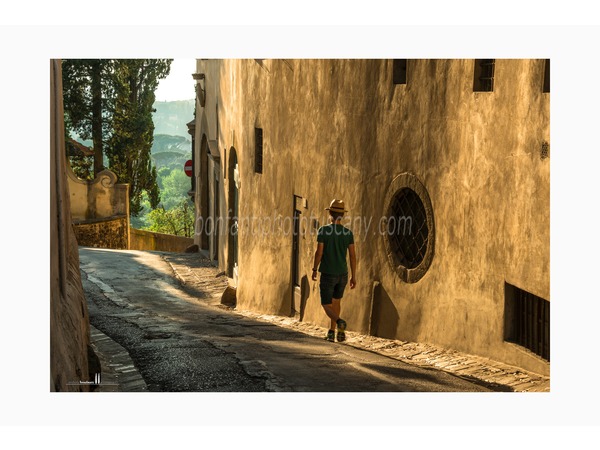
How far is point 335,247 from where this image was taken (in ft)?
32.0

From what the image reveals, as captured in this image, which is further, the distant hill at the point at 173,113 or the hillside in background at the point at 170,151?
the hillside in background at the point at 170,151

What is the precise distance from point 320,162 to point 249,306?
4.22m

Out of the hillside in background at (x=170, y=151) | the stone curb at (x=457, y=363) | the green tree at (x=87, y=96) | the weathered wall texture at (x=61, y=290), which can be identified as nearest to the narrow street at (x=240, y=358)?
the stone curb at (x=457, y=363)

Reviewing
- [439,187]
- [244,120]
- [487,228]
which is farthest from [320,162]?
[244,120]

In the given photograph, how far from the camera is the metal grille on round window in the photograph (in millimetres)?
10305

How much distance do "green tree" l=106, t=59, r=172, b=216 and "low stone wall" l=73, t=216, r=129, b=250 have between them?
1204 mm

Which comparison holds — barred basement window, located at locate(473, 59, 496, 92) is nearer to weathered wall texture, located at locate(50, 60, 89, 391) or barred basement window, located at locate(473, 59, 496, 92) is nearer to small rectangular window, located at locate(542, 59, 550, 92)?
small rectangular window, located at locate(542, 59, 550, 92)

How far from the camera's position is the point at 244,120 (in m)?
17.5

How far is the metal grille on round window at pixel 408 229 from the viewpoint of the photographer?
33.8ft

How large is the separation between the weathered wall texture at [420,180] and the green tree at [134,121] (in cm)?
195

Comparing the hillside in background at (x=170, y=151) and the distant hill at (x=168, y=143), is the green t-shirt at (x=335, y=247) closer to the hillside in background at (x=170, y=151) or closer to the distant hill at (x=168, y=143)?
the distant hill at (x=168, y=143)

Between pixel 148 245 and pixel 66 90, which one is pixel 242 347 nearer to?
pixel 66 90

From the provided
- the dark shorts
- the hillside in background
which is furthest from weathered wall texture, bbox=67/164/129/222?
the hillside in background

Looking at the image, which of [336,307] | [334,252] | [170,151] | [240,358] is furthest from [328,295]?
[170,151]
